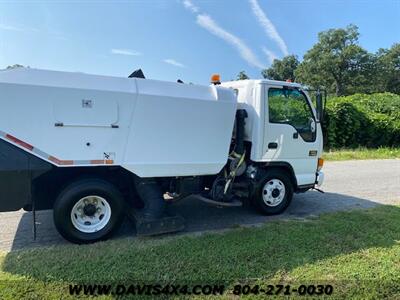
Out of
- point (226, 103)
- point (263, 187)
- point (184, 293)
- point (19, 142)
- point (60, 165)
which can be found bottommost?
point (184, 293)

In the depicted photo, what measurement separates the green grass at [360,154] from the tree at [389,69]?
46.1m

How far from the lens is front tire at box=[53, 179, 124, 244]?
4598 mm

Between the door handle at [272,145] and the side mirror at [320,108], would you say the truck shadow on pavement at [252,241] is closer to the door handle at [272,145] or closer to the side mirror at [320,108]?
the door handle at [272,145]

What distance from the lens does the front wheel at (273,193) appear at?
20.2 feet

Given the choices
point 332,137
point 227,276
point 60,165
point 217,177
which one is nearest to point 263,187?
point 217,177

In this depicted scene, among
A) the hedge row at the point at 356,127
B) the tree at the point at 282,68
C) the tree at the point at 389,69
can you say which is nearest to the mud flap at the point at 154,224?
the hedge row at the point at 356,127

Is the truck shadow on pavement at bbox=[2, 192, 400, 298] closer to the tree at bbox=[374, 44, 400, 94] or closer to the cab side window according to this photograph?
the cab side window

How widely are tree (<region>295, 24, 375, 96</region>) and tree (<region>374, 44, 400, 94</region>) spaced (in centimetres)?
224

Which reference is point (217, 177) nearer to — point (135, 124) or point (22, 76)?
point (135, 124)

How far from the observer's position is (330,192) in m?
8.49

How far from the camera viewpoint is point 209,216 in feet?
A: 20.6

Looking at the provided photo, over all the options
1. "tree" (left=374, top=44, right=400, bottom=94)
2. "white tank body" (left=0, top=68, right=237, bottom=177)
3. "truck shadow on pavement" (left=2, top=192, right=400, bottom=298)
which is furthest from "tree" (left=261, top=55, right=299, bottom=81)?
"white tank body" (left=0, top=68, right=237, bottom=177)

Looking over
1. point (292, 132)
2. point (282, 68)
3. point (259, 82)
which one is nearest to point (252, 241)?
point (292, 132)

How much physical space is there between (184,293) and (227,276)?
0.58 m
